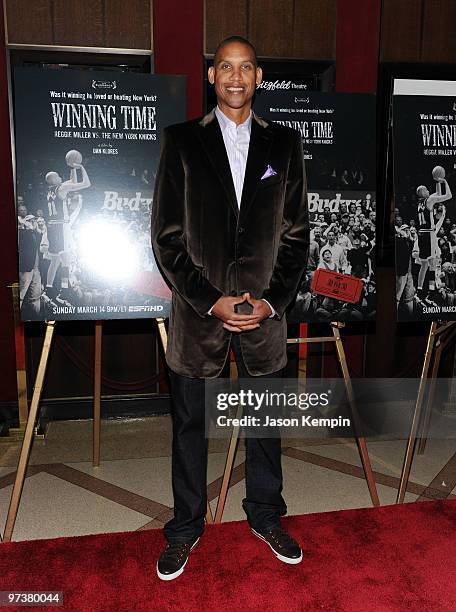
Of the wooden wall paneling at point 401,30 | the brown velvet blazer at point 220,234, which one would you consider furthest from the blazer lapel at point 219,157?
the wooden wall paneling at point 401,30

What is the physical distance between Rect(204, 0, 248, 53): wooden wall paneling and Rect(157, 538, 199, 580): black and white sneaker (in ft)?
8.82

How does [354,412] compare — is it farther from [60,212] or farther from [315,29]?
[315,29]

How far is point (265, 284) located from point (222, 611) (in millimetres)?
1051

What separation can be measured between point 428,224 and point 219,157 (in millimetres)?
1044

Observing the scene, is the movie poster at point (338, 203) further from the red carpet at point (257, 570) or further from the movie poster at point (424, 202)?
the red carpet at point (257, 570)

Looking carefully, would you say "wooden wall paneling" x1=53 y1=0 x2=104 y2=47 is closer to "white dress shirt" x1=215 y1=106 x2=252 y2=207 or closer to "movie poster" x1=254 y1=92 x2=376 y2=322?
"movie poster" x1=254 y1=92 x2=376 y2=322

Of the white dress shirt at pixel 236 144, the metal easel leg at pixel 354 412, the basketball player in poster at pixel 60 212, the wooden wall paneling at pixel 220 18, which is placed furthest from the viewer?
the wooden wall paneling at pixel 220 18

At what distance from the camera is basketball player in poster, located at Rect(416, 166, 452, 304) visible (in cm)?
244

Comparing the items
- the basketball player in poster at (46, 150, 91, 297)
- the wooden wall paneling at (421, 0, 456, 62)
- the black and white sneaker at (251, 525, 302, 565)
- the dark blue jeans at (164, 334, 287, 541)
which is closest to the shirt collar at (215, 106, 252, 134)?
the basketball player in poster at (46, 150, 91, 297)

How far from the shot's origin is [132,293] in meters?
2.35

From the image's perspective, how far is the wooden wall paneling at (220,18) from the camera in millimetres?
3367

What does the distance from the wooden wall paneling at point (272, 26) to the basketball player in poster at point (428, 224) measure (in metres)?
1.50

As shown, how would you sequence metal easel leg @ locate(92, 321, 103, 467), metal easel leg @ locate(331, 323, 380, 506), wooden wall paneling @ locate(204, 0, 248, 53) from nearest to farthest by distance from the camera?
metal easel leg @ locate(331, 323, 380, 506)
metal easel leg @ locate(92, 321, 103, 467)
wooden wall paneling @ locate(204, 0, 248, 53)

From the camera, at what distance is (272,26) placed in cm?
343
